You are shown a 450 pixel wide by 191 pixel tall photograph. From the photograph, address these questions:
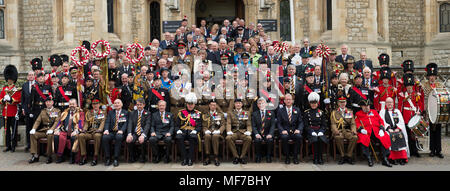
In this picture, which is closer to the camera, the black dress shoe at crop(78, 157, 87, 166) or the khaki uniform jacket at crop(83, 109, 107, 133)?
the black dress shoe at crop(78, 157, 87, 166)

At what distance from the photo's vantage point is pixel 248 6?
17312 millimetres

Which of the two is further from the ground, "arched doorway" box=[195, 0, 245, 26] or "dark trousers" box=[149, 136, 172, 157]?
"arched doorway" box=[195, 0, 245, 26]

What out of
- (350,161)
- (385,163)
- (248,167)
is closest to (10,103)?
(248,167)

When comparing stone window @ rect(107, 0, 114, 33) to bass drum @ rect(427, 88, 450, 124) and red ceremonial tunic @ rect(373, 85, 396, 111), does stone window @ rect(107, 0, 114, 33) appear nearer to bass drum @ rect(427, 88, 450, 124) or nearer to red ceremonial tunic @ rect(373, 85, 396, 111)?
red ceremonial tunic @ rect(373, 85, 396, 111)

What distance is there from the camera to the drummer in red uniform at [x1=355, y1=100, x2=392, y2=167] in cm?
835

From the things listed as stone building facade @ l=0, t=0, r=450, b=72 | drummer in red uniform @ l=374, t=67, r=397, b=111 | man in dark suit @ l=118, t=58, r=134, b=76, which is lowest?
drummer in red uniform @ l=374, t=67, r=397, b=111

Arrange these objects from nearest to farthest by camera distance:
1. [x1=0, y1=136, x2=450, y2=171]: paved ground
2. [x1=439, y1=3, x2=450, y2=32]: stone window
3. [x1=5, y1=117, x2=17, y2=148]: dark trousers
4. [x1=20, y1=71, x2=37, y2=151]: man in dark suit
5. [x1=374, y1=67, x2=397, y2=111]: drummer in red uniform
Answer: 1. [x1=0, y1=136, x2=450, y2=171]: paved ground
2. [x1=374, y1=67, x2=397, y2=111]: drummer in red uniform
3. [x1=20, y1=71, x2=37, y2=151]: man in dark suit
4. [x1=5, y1=117, x2=17, y2=148]: dark trousers
5. [x1=439, y1=3, x2=450, y2=32]: stone window

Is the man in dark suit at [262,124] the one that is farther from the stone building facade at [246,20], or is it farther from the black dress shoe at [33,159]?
the stone building facade at [246,20]

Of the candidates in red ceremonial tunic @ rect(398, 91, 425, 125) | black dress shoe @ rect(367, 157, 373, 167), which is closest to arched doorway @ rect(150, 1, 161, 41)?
red ceremonial tunic @ rect(398, 91, 425, 125)

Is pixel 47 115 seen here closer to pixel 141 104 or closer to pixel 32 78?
pixel 32 78

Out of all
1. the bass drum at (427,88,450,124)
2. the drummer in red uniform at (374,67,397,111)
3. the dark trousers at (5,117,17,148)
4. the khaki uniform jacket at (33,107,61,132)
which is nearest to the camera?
the bass drum at (427,88,450,124)

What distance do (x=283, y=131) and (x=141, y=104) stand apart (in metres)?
2.94

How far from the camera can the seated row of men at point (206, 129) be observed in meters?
8.49

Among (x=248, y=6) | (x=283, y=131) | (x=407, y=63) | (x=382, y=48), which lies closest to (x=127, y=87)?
(x=283, y=131)
